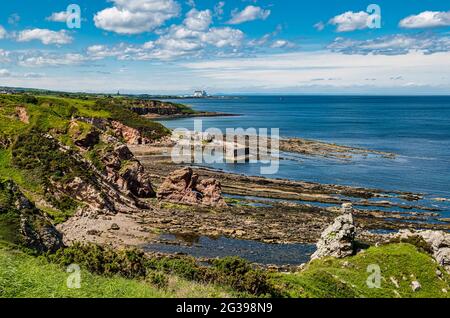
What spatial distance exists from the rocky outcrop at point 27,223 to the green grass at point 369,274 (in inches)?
754

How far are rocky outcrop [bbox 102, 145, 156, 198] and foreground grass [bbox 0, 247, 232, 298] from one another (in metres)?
42.9

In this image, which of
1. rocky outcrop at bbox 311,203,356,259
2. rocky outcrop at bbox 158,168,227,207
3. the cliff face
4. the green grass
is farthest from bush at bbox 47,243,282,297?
rocky outcrop at bbox 158,168,227,207

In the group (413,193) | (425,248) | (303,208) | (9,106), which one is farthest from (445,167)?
(9,106)

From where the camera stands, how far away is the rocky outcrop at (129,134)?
5032 inches

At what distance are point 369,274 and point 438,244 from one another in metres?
7.69

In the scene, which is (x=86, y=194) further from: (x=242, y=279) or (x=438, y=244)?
(x=438, y=244)

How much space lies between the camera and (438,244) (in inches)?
1238

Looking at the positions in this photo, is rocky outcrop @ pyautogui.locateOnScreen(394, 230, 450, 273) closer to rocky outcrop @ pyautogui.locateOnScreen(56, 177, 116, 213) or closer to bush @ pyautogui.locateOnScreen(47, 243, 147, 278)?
bush @ pyautogui.locateOnScreen(47, 243, 147, 278)

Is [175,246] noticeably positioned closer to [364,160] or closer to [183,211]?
[183,211]

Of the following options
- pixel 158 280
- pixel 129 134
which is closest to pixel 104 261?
pixel 158 280

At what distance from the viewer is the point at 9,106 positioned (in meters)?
82.4

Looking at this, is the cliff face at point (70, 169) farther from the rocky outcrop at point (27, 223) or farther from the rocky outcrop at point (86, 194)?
the rocky outcrop at point (27, 223)
